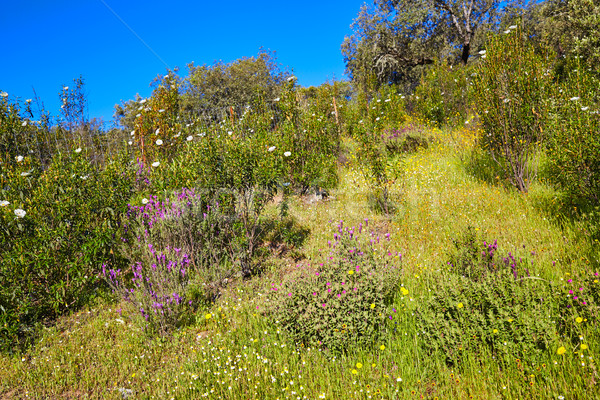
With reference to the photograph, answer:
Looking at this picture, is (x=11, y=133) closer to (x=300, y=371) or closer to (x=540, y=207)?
(x=300, y=371)

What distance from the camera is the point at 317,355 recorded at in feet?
9.37

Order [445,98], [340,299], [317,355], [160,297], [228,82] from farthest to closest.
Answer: [228,82] < [445,98] < [160,297] < [340,299] < [317,355]

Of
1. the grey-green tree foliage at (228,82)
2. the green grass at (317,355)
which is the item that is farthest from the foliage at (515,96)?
the grey-green tree foliage at (228,82)

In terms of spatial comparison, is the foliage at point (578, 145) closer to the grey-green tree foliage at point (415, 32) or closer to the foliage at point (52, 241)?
the foliage at point (52, 241)

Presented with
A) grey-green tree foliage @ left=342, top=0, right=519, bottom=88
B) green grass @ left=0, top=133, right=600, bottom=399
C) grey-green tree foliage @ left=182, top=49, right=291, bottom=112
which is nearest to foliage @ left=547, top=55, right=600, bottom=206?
green grass @ left=0, top=133, right=600, bottom=399

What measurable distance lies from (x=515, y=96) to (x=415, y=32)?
47.1 ft

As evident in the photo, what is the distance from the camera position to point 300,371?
267 cm

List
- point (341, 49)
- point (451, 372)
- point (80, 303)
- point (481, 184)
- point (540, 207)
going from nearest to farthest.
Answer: point (451, 372)
point (80, 303)
point (540, 207)
point (481, 184)
point (341, 49)

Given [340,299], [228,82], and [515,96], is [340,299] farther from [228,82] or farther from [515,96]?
[228,82]

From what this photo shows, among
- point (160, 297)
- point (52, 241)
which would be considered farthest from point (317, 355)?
point (52, 241)

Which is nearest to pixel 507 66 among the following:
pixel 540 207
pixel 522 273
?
pixel 540 207

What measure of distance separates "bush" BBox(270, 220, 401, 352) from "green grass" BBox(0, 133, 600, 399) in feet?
0.43

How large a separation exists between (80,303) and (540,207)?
682 centimetres

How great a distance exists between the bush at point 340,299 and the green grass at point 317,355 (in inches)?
5.1
